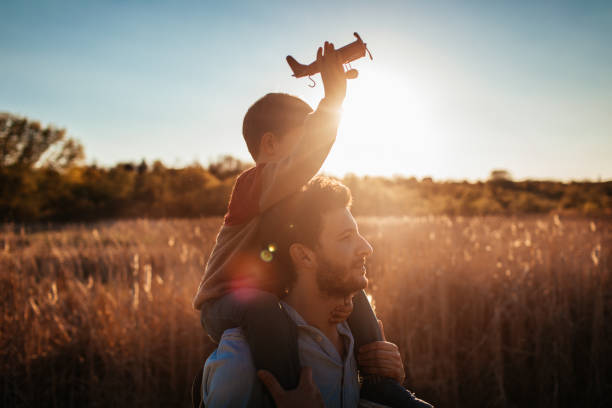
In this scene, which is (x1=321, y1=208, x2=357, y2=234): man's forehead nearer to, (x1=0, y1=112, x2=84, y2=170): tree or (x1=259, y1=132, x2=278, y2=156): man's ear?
(x1=259, y1=132, x2=278, y2=156): man's ear

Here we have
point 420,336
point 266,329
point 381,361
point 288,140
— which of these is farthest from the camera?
point 420,336

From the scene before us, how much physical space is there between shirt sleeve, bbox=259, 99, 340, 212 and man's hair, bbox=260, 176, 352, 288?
0.22ft

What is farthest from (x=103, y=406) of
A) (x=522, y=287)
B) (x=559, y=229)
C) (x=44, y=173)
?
(x=44, y=173)

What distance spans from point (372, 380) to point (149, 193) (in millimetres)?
34565

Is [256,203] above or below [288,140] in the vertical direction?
below

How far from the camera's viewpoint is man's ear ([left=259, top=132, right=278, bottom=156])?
63.6 inches

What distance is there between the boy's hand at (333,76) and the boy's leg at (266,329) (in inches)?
29.4

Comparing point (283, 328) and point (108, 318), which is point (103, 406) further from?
point (283, 328)

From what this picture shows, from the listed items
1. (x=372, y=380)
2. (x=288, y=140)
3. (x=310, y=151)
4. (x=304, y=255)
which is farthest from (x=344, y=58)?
(x=372, y=380)

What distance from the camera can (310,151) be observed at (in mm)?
1287

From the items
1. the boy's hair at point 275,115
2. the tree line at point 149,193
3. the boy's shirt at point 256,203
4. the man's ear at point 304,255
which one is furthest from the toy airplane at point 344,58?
the tree line at point 149,193

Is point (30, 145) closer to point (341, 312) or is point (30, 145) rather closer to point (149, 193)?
point (149, 193)

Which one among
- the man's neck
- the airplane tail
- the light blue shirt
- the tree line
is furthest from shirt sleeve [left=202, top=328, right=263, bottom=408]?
the tree line

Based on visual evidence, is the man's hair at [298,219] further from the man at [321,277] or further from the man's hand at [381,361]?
the man's hand at [381,361]
